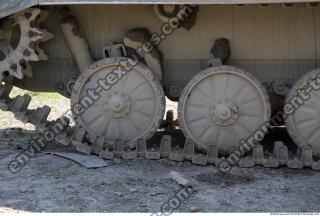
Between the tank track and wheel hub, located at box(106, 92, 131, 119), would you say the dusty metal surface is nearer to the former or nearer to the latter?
the tank track

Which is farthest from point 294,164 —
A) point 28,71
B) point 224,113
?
point 28,71

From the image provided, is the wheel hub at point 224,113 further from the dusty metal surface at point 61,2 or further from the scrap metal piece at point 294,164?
the dusty metal surface at point 61,2

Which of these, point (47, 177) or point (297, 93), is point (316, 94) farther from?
point (47, 177)

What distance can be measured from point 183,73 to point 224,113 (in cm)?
85

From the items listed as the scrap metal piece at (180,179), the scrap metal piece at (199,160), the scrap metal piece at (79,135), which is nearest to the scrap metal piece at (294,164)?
the scrap metal piece at (199,160)

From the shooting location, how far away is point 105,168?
7.32 metres

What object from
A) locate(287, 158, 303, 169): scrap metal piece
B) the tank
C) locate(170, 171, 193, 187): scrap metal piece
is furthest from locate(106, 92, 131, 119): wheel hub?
locate(287, 158, 303, 169): scrap metal piece

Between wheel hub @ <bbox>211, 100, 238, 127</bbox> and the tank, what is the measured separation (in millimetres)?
11

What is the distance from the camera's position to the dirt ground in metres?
6.11

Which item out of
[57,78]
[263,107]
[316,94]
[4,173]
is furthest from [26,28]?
[316,94]

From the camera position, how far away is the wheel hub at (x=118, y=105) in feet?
25.4

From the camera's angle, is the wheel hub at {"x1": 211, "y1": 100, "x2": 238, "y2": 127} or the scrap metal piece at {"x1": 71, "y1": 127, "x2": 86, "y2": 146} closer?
the wheel hub at {"x1": 211, "y1": 100, "x2": 238, "y2": 127}

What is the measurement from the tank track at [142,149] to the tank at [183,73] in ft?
0.04

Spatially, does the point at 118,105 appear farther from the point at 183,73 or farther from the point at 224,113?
the point at 224,113
